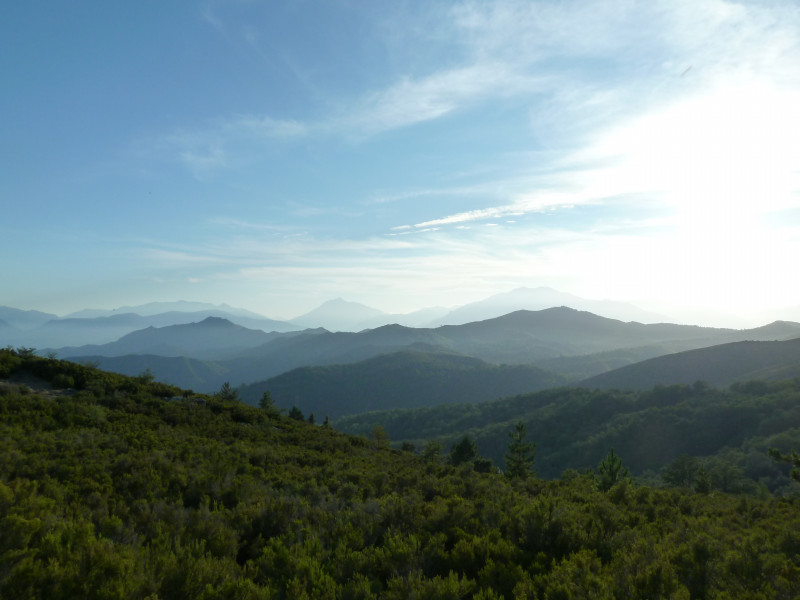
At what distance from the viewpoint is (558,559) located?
6.24 metres

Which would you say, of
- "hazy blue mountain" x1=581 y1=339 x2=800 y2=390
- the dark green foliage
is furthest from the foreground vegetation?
"hazy blue mountain" x1=581 y1=339 x2=800 y2=390

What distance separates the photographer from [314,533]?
21.1 feet

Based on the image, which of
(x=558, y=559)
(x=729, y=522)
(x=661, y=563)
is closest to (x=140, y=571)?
(x=558, y=559)

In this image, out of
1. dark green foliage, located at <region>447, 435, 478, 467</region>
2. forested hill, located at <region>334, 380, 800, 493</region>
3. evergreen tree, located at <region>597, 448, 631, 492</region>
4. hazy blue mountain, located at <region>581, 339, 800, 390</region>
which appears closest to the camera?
dark green foliage, located at <region>447, 435, 478, 467</region>

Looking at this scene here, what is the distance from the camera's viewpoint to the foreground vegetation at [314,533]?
4.69 m

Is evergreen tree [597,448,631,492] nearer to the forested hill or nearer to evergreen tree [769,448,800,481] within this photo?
evergreen tree [769,448,800,481]

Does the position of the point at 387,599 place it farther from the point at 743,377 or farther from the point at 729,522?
the point at 743,377

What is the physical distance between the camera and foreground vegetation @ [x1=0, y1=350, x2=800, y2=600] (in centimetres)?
469

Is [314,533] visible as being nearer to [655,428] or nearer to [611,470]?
[611,470]

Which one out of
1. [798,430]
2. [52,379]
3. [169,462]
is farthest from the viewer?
[798,430]

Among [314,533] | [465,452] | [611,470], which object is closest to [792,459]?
[314,533]

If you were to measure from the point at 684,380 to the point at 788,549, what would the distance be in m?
227

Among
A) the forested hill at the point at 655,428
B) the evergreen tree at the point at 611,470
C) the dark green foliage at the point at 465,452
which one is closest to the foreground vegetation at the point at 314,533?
the dark green foliage at the point at 465,452

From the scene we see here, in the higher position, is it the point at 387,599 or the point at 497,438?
the point at 387,599
